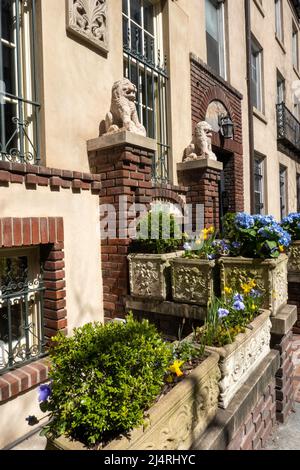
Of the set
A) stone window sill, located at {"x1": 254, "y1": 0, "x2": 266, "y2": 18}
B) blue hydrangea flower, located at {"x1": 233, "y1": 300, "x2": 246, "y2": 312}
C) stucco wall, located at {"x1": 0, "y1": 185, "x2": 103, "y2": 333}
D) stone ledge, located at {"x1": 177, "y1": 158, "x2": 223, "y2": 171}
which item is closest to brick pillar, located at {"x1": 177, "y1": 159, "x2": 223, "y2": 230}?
stone ledge, located at {"x1": 177, "y1": 158, "x2": 223, "y2": 171}

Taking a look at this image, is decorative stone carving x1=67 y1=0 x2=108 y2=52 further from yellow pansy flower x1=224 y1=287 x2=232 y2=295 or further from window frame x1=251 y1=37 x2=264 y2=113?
window frame x1=251 y1=37 x2=264 y2=113

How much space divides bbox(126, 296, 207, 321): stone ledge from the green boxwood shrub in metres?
1.53

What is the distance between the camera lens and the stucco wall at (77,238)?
2982 mm

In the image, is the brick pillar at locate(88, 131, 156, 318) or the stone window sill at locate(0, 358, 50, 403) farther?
the brick pillar at locate(88, 131, 156, 318)

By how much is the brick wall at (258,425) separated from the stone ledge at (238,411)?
6 centimetres

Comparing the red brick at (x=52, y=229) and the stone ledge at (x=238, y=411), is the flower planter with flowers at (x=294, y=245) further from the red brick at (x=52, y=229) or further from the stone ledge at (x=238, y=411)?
the red brick at (x=52, y=229)

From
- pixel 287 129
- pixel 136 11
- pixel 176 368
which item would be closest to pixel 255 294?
pixel 176 368

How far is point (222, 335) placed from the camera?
2428 millimetres

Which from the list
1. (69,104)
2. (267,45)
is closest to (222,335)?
(69,104)

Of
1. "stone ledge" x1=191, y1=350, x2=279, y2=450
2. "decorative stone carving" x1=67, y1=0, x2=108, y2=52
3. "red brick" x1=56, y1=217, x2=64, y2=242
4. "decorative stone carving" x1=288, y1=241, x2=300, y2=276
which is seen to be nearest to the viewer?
"stone ledge" x1=191, y1=350, x2=279, y2=450

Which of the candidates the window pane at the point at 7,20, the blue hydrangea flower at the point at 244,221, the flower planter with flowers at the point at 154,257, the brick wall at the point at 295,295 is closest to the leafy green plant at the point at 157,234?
the flower planter with flowers at the point at 154,257

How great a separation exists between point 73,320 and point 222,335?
64.8 inches

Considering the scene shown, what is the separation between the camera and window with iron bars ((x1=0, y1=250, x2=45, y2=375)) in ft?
9.43
